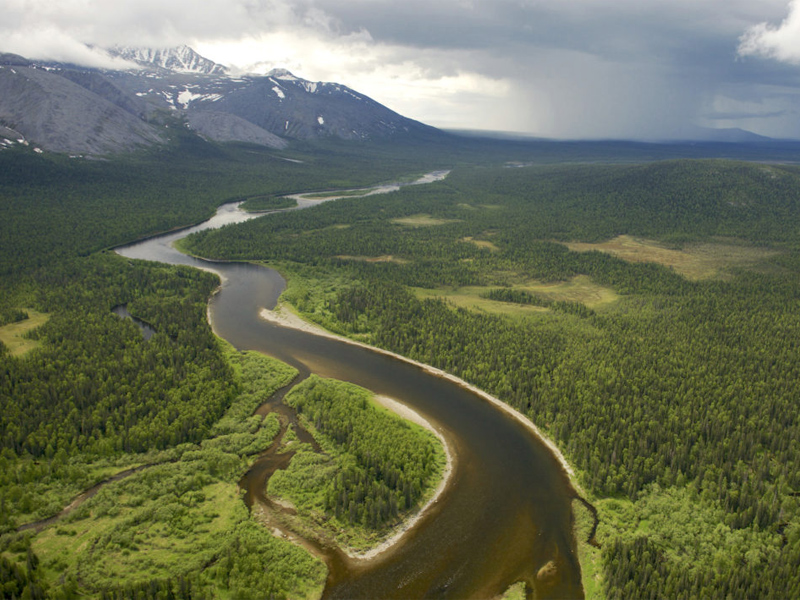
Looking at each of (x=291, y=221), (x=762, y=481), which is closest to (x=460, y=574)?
(x=762, y=481)

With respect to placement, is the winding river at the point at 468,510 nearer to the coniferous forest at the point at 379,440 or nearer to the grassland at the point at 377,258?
the coniferous forest at the point at 379,440

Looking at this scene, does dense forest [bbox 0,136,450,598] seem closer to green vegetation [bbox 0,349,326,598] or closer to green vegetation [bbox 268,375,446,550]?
green vegetation [bbox 0,349,326,598]

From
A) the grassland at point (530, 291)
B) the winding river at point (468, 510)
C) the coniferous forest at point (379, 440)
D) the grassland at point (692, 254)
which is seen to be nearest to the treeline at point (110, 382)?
the coniferous forest at point (379, 440)

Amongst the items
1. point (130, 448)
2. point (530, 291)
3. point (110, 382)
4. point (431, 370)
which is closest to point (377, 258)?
point (530, 291)

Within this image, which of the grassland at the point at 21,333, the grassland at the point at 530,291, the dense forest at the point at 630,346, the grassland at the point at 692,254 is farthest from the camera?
the grassland at the point at 692,254

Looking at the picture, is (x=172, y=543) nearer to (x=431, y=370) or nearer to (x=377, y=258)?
(x=431, y=370)

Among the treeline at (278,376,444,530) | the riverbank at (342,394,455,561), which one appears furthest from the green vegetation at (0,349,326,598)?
the treeline at (278,376,444,530)
